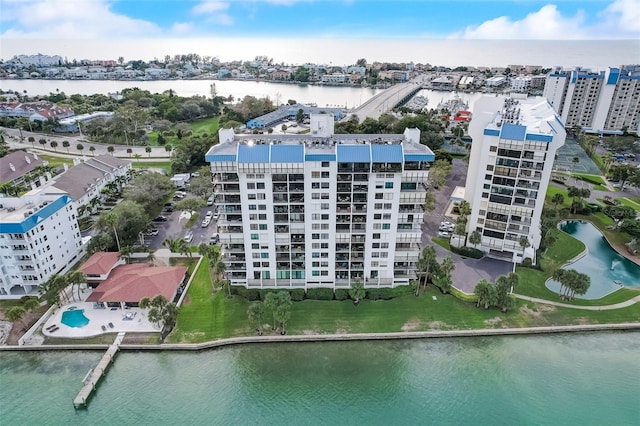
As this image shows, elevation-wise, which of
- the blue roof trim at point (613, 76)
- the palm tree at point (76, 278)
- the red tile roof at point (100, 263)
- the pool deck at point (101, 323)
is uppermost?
the blue roof trim at point (613, 76)

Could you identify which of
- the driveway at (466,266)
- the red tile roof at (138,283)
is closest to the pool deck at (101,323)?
the red tile roof at (138,283)

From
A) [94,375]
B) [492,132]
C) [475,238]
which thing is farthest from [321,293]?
[492,132]

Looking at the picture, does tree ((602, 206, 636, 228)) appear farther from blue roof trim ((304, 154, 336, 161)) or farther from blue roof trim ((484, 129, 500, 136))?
blue roof trim ((304, 154, 336, 161))

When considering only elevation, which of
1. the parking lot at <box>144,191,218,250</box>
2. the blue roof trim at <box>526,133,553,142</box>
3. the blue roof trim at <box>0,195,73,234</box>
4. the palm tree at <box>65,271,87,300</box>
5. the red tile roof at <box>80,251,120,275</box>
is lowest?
the parking lot at <box>144,191,218,250</box>

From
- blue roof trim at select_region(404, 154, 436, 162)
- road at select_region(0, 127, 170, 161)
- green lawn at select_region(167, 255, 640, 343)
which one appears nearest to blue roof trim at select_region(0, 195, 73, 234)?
green lawn at select_region(167, 255, 640, 343)

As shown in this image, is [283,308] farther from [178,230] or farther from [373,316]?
[178,230]

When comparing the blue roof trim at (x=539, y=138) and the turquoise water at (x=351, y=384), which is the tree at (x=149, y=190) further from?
the blue roof trim at (x=539, y=138)
